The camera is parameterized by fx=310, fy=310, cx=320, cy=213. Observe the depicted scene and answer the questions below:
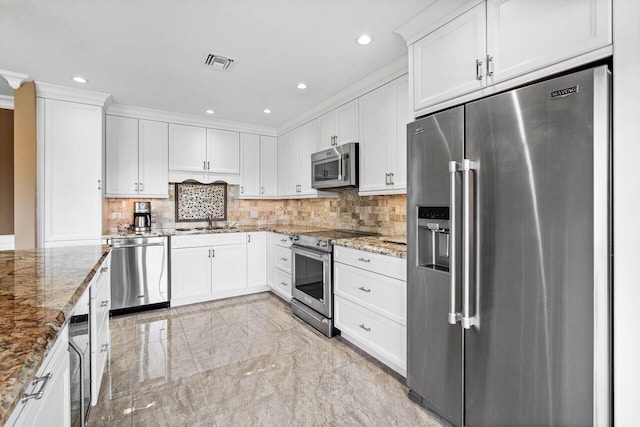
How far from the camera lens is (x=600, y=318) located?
1.15 m

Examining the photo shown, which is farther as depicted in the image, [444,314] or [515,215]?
[444,314]

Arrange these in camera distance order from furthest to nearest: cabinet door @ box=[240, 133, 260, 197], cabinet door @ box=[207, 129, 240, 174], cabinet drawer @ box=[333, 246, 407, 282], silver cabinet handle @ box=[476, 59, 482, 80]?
cabinet door @ box=[240, 133, 260, 197] < cabinet door @ box=[207, 129, 240, 174] < cabinet drawer @ box=[333, 246, 407, 282] < silver cabinet handle @ box=[476, 59, 482, 80]

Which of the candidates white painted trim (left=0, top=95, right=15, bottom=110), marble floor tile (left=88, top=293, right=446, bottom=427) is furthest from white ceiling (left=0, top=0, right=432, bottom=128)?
marble floor tile (left=88, top=293, right=446, bottom=427)

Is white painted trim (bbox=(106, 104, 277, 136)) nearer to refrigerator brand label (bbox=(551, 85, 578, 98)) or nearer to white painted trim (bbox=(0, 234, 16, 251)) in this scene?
white painted trim (bbox=(0, 234, 16, 251))

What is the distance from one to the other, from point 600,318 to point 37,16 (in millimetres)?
3360

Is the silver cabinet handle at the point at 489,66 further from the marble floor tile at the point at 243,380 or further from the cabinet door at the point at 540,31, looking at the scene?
the marble floor tile at the point at 243,380

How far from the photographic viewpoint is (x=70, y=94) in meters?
3.17

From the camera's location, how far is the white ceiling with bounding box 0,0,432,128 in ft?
6.16

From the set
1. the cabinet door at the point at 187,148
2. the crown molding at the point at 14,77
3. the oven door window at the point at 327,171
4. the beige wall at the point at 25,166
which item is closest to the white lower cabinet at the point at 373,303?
the oven door window at the point at 327,171

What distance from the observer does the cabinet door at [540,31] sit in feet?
3.92

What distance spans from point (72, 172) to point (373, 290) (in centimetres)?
324

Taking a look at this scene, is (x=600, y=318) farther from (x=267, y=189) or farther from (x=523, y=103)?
(x=267, y=189)

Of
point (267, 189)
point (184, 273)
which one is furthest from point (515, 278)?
point (267, 189)

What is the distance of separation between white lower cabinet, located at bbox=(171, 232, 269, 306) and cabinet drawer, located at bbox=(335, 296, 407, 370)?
5.79ft
